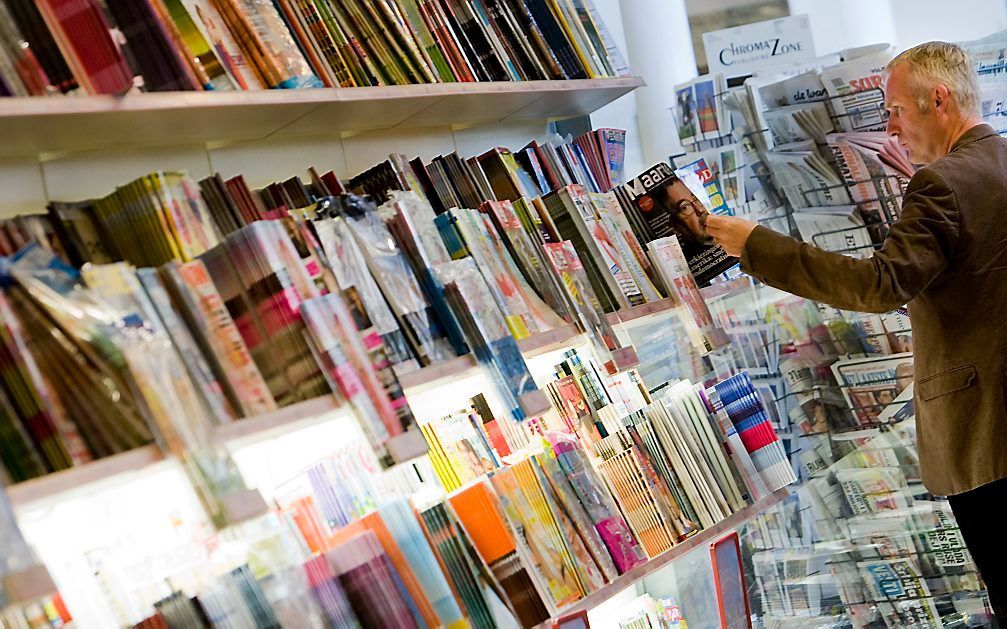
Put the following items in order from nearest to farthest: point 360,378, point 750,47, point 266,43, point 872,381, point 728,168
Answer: point 360,378 → point 266,43 → point 872,381 → point 728,168 → point 750,47

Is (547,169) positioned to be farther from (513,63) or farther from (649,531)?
(649,531)

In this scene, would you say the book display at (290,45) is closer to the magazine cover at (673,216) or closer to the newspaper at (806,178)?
the magazine cover at (673,216)

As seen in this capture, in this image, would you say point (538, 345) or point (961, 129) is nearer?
point (538, 345)

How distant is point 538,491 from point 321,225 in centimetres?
60

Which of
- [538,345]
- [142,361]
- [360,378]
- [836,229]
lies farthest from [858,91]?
[142,361]

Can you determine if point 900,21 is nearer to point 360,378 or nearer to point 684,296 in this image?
point 684,296

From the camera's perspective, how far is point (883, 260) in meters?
2.07

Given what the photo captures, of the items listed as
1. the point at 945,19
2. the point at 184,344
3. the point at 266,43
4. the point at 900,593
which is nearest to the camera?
Answer: the point at 184,344

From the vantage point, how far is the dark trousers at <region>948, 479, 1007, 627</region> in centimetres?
224

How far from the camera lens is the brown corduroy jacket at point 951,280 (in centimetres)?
210

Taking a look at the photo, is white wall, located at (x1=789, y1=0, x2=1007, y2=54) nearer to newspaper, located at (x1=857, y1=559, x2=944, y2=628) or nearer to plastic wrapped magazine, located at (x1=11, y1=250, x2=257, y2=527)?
newspaper, located at (x1=857, y1=559, x2=944, y2=628)

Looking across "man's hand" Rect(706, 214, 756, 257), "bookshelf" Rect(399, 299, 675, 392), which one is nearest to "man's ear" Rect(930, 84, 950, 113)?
"man's hand" Rect(706, 214, 756, 257)

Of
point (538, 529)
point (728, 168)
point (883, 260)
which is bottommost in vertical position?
point (538, 529)

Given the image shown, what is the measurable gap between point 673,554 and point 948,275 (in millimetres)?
867
